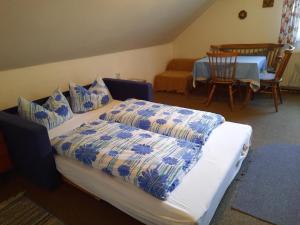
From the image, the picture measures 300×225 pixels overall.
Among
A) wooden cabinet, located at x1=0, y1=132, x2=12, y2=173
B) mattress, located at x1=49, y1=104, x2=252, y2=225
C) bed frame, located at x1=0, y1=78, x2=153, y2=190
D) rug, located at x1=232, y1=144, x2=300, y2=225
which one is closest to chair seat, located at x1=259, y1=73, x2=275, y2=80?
rug, located at x1=232, y1=144, x2=300, y2=225

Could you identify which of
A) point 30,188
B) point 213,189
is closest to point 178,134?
point 213,189

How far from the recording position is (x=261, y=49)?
388 cm

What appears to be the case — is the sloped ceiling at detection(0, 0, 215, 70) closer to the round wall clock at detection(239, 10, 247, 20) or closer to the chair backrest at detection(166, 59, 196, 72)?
the round wall clock at detection(239, 10, 247, 20)

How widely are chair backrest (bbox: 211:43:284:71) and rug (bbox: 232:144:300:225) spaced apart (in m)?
1.86

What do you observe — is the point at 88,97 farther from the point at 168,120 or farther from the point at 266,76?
the point at 266,76

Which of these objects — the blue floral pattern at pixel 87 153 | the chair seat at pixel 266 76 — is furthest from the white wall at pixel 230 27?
the blue floral pattern at pixel 87 153

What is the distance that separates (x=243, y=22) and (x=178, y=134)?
3069mm

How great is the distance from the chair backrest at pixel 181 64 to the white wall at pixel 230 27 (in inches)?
10.7

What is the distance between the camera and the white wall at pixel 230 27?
375 cm

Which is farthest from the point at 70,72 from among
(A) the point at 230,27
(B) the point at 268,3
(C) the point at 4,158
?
(B) the point at 268,3

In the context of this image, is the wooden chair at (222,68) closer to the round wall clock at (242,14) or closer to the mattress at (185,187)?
the round wall clock at (242,14)

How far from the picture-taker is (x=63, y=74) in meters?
2.65

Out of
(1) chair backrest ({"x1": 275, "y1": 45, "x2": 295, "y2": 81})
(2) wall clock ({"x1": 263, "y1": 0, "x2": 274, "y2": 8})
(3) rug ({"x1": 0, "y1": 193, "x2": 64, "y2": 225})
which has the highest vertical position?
(2) wall clock ({"x1": 263, "y1": 0, "x2": 274, "y2": 8})

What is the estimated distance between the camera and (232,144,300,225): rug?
1.53 metres
